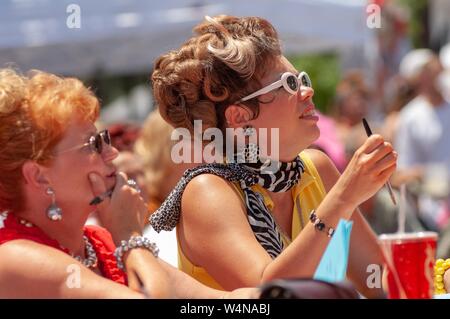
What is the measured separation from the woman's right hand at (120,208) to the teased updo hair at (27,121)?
0.16 meters

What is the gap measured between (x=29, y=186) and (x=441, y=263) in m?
1.21

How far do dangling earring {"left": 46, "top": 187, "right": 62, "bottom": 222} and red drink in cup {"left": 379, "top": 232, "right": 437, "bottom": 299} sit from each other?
830 millimetres

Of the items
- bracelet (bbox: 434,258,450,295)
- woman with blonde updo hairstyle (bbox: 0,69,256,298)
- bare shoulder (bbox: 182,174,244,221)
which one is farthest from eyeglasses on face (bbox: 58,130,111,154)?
bracelet (bbox: 434,258,450,295)

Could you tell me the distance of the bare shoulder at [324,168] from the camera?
126 inches

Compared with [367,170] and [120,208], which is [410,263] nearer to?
[367,170]

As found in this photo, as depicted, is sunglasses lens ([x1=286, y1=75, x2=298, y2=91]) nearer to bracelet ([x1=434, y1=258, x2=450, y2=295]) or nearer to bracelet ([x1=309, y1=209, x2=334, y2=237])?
bracelet ([x1=309, y1=209, x2=334, y2=237])

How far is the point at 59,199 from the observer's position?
2.59m

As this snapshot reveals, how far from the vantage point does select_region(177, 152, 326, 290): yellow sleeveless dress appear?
2945mm

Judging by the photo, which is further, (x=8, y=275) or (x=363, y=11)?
(x=363, y=11)
